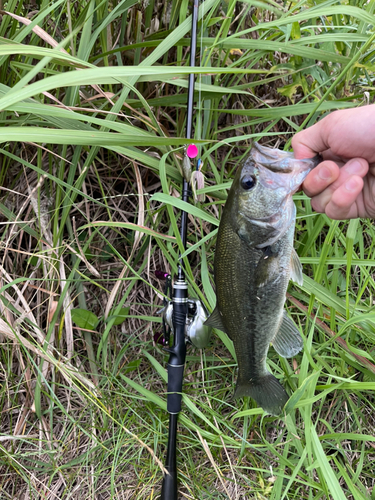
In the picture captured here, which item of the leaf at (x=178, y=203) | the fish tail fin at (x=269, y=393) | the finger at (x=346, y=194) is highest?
the finger at (x=346, y=194)

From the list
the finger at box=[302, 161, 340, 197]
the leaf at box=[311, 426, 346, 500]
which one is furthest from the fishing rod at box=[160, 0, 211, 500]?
the leaf at box=[311, 426, 346, 500]

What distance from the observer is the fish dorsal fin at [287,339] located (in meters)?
1.54

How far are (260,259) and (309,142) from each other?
0.58m

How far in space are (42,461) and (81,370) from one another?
564mm

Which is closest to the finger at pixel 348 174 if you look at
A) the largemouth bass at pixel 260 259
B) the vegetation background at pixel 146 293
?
the largemouth bass at pixel 260 259

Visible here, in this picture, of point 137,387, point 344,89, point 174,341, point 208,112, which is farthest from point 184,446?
point 344,89

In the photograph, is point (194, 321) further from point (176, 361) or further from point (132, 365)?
point (132, 365)

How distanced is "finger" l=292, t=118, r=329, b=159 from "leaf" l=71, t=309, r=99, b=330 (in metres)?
1.50

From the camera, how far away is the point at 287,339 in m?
1.57

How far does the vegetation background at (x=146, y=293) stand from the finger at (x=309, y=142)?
0.35 metres

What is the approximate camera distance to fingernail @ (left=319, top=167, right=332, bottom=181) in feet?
4.43

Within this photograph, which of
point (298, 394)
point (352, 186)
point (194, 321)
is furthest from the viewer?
point (194, 321)

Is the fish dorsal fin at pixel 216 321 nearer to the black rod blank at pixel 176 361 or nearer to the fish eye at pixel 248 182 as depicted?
the black rod blank at pixel 176 361

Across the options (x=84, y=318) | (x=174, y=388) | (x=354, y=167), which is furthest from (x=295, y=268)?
(x=84, y=318)
